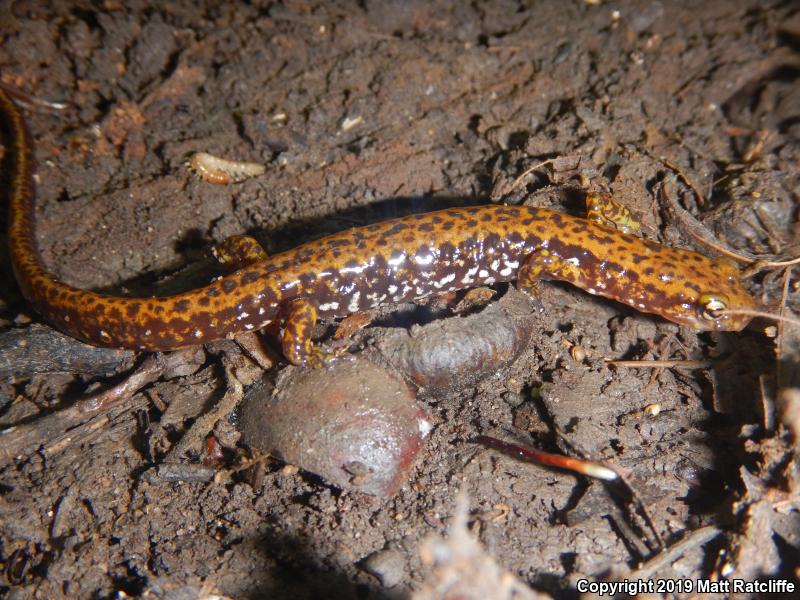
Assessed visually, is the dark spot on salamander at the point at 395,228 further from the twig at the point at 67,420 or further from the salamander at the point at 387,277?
the twig at the point at 67,420

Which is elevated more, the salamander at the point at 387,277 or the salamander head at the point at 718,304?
the salamander at the point at 387,277

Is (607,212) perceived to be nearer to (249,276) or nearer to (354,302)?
(354,302)

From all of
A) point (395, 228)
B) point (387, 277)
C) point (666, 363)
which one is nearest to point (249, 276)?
point (387, 277)

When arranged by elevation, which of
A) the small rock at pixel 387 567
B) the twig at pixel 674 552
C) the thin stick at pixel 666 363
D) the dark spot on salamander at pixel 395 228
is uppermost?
the dark spot on salamander at pixel 395 228

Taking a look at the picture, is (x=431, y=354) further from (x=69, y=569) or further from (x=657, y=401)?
(x=69, y=569)

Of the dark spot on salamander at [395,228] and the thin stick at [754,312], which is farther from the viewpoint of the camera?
the dark spot on salamander at [395,228]

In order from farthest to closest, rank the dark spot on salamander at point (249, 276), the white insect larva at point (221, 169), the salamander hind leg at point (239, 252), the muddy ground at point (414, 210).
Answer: the white insect larva at point (221, 169)
the salamander hind leg at point (239, 252)
the dark spot on salamander at point (249, 276)
the muddy ground at point (414, 210)

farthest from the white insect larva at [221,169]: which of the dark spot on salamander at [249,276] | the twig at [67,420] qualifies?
the twig at [67,420]
